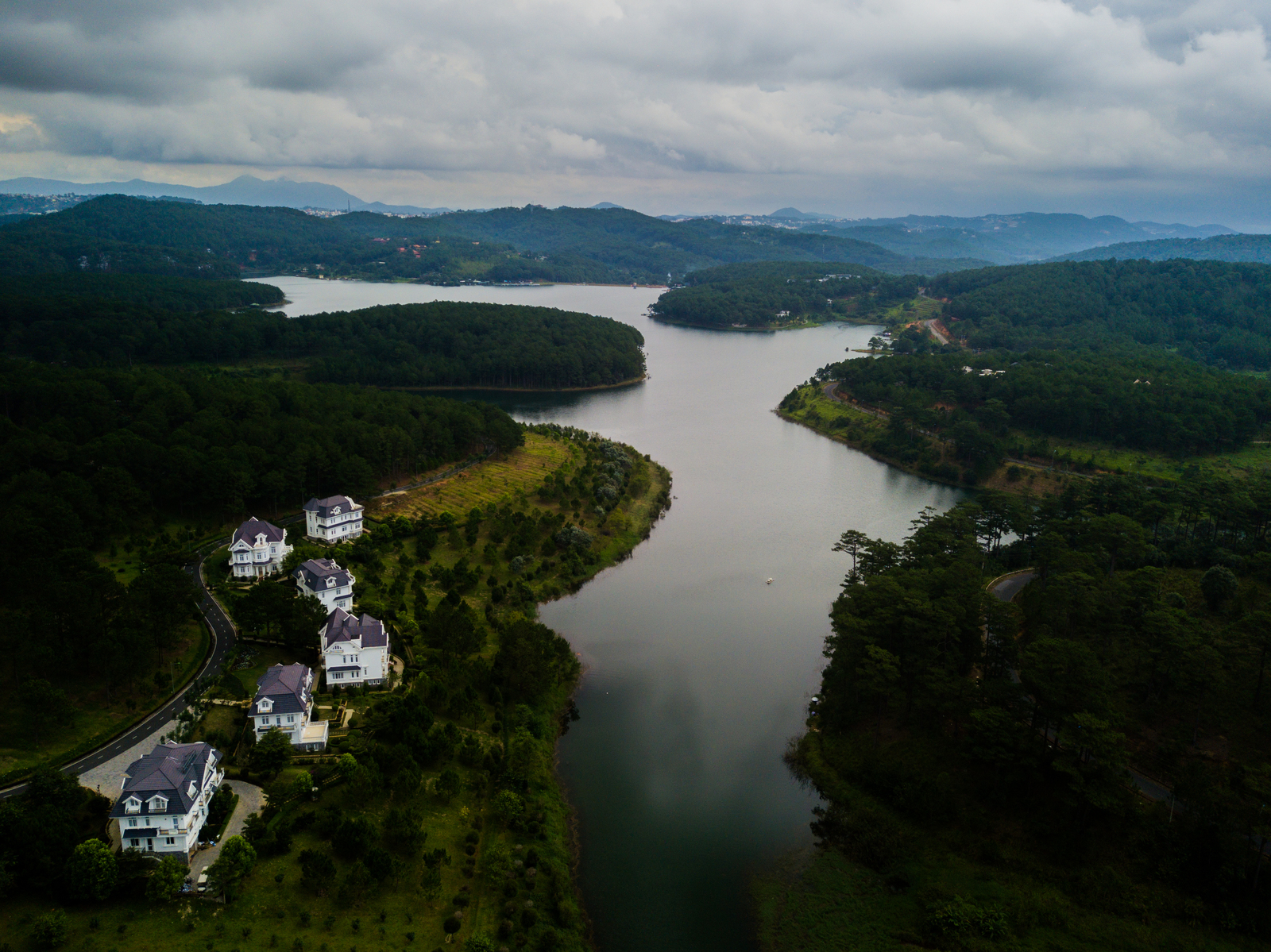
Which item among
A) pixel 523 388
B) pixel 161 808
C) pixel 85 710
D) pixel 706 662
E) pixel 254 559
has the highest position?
pixel 523 388

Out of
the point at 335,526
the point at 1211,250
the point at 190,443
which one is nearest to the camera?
the point at 335,526

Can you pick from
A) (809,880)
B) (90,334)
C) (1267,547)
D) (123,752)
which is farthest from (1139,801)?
(90,334)

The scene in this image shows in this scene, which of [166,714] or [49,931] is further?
[166,714]

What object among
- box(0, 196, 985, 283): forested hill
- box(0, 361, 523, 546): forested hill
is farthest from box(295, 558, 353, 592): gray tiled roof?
box(0, 196, 985, 283): forested hill

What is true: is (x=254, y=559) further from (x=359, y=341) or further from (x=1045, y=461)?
(x=359, y=341)

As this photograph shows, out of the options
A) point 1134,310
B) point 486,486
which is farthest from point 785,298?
point 486,486

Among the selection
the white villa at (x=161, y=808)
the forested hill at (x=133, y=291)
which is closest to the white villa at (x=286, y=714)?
the white villa at (x=161, y=808)

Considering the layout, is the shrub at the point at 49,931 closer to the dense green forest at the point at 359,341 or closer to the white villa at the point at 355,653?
the white villa at the point at 355,653
